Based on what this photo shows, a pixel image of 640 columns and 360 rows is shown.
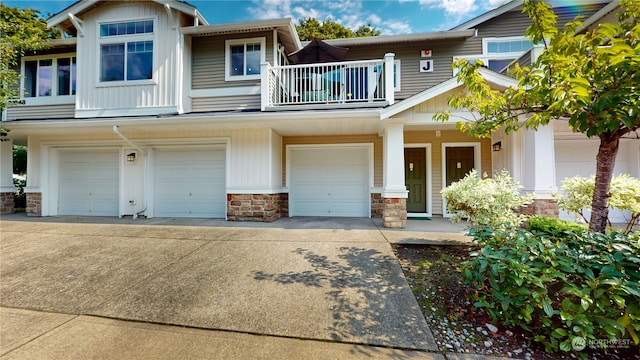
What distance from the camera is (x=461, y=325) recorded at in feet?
7.82

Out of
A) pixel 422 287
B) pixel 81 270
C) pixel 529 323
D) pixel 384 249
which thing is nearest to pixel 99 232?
pixel 81 270

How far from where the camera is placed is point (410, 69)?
27.8ft

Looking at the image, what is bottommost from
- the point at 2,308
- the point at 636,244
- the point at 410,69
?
the point at 2,308

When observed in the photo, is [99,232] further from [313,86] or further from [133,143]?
[313,86]

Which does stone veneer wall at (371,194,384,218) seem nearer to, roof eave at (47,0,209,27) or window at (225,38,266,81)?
window at (225,38,266,81)

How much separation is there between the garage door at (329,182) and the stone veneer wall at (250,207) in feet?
3.88

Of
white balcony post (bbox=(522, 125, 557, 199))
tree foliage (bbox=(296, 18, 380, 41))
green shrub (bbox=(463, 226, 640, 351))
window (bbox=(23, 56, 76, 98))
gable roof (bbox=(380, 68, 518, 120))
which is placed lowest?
green shrub (bbox=(463, 226, 640, 351))

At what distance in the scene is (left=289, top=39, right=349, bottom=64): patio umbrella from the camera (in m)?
7.33

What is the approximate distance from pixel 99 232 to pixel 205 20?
6598mm

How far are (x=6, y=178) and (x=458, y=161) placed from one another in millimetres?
13957

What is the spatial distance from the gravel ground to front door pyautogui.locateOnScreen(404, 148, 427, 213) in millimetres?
4255

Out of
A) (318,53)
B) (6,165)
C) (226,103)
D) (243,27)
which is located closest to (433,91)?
(318,53)

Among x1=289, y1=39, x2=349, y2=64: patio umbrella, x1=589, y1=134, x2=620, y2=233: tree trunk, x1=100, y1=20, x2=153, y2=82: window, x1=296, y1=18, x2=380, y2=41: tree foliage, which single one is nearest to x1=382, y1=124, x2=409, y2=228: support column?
x1=289, y1=39, x2=349, y2=64: patio umbrella
